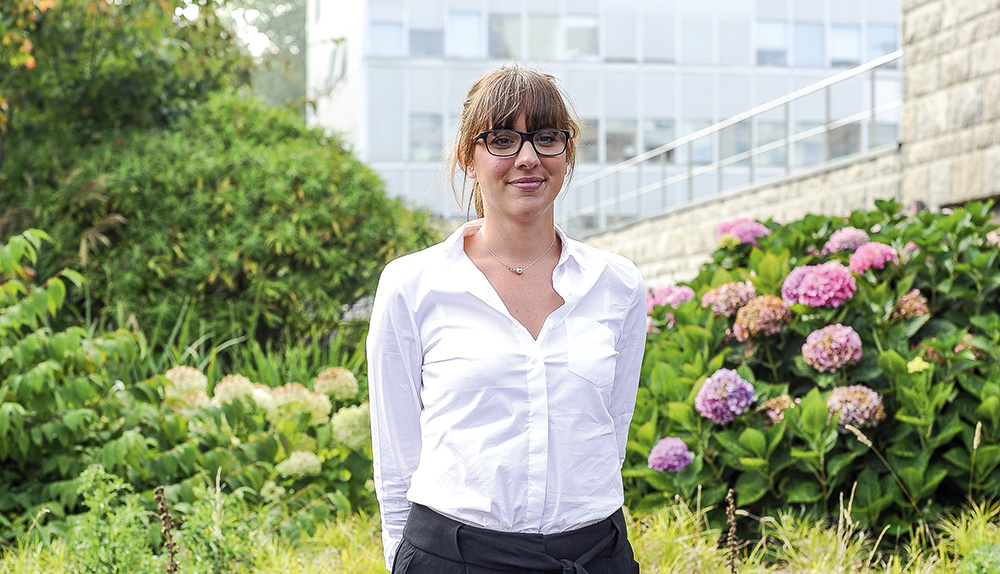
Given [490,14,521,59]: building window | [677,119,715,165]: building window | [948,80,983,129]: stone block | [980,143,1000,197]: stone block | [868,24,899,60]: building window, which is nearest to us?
[980,143,1000,197]: stone block

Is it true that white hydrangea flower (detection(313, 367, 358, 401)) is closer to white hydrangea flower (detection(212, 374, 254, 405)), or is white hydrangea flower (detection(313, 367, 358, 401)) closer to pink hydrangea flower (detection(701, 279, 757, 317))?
white hydrangea flower (detection(212, 374, 254, 405))

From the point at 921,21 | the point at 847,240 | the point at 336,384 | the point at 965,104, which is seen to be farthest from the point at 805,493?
the point at 921,21

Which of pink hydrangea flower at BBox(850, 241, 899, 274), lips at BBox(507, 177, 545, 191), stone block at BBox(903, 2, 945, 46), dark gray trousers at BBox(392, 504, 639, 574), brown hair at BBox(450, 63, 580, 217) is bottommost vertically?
dark gray trousers at BBox(392, 504, 639, 574)

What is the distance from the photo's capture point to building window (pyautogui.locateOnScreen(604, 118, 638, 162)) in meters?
22.6

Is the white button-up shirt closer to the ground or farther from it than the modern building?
closer to the ground

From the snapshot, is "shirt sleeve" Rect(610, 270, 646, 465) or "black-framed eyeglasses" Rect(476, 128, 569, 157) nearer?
"black-framed eyeglasses" Rect(476, 128, 569, 157)

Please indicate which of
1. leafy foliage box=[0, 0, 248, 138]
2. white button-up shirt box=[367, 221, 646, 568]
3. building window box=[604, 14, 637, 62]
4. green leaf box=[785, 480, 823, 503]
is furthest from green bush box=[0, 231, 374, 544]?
building window box=[604, 14, 637, 62]

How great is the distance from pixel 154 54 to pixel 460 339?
753cm

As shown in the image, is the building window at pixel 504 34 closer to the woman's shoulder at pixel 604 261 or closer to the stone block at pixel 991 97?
the stone block at pixel 991 97

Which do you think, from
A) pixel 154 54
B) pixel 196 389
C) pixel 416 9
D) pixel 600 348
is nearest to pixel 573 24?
pixel 416 9

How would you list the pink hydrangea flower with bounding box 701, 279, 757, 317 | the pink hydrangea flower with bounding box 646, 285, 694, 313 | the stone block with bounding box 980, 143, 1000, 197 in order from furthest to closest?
the stone block with bounding box 980, 143, 1000, 197 < the pink hydrangea flower with bounding box 646, 285, 694, 313 < the pink hydrangea flower with bounding box 701, 279, 757, 317

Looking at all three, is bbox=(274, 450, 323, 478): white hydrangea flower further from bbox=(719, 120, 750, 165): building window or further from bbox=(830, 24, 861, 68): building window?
bbox=(830, 24, 861, 68): building window

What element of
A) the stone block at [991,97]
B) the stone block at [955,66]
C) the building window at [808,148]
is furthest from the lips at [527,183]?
the building window at [808,148]

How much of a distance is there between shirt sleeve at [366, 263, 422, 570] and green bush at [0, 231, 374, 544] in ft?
7.22
